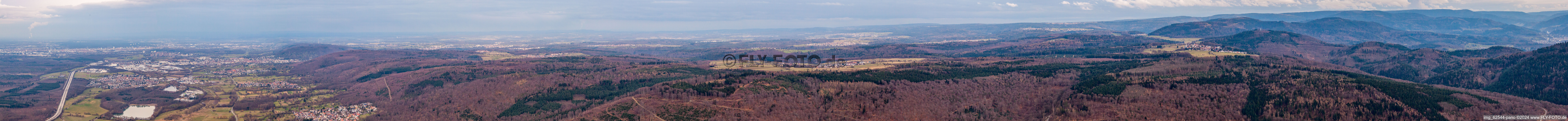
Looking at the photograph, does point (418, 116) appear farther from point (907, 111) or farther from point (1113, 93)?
point (1113, 93)

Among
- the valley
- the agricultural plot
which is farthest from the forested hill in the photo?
the agricultural plot

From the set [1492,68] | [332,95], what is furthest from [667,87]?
[1492,68]

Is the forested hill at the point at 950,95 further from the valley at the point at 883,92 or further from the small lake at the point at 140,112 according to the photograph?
the small lake at the point at 140,112

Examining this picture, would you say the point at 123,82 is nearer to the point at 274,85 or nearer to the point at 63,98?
the point at 274,85

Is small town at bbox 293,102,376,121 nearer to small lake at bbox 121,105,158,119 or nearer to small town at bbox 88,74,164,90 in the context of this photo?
small lake at bbox 121,105,158,119

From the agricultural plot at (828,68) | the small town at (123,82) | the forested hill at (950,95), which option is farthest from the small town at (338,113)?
the agricultural plot at (828,68)

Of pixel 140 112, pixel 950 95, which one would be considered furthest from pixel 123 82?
pixel 950 95
